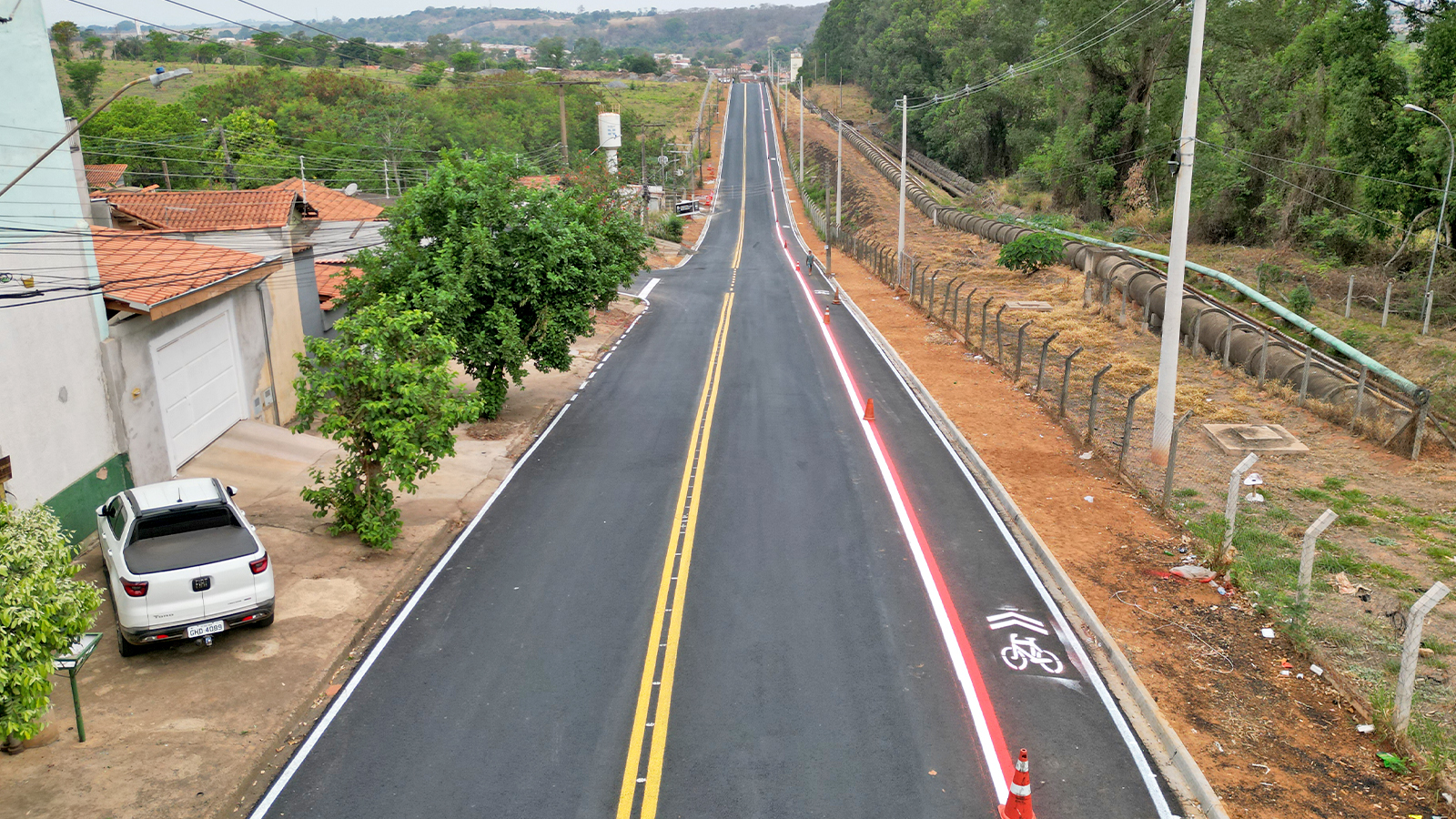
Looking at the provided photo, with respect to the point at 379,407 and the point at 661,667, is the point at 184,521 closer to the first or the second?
the point at 379,407

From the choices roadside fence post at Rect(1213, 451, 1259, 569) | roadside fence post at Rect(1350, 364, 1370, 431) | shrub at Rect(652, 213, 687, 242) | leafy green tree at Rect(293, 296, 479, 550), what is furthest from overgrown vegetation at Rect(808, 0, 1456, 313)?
shrub at Rect(652, 213, 687, 242)

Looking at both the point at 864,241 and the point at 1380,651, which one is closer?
the point at 1380,651

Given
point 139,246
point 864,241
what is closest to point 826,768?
point 139,246

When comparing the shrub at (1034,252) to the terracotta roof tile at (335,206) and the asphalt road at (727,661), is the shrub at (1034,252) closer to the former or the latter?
the asphalt road at (727,661)

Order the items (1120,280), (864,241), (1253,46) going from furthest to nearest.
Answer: (864,241) < (1253,46) < (1120,280)

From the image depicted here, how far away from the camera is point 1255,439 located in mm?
19047

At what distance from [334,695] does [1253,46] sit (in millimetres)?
58499

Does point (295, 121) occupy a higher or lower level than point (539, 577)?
higher

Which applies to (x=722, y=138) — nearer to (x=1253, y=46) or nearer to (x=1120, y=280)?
(x=1253, y=46)

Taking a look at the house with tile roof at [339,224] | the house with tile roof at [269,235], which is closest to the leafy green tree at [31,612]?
the house with tile roof at [269,235]

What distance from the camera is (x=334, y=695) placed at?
10.6m

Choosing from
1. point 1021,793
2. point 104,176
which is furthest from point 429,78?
point 1021,793

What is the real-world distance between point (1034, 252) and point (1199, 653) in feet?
105

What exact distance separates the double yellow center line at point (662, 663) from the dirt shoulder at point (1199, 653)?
518 centimetres
